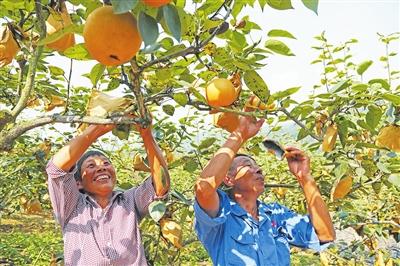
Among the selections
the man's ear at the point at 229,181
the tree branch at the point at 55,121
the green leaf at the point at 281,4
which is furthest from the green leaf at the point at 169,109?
the green leaf at the point at 281,4

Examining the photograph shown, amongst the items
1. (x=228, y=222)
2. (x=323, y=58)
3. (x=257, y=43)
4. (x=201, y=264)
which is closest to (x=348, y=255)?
(x=201, y=264)

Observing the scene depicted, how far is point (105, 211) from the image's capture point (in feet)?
5.41

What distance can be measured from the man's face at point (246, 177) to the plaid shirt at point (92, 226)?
0.30 meters

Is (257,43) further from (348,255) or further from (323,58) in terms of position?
(348,255)

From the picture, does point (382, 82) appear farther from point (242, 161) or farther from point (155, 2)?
point (155, 2)

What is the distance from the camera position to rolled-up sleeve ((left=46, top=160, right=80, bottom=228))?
1.55m

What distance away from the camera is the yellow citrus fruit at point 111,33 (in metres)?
0.74

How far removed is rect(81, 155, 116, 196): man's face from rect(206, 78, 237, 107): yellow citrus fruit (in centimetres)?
57

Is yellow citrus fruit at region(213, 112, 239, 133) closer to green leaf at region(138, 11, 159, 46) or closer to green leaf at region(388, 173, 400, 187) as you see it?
green leaf at region(388, 173, 400, 187)

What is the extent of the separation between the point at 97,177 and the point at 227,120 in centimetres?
48

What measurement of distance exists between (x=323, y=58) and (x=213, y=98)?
3.65 feet

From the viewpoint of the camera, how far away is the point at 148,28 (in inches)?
27.5

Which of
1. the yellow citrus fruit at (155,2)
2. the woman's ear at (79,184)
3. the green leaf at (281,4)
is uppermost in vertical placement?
the yellow citrus fruit at (155,2)

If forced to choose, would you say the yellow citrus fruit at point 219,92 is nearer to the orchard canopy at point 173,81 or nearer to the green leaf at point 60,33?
the orchard canopy at point 173,81
